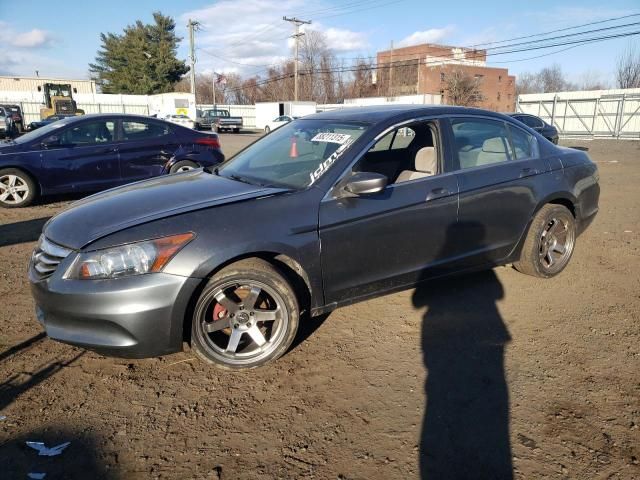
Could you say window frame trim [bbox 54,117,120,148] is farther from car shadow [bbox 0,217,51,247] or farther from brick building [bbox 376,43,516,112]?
brick building [bbox 376,43,516,112]

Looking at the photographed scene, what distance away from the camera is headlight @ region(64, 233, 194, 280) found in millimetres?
2736

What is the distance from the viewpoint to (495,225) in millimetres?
4086

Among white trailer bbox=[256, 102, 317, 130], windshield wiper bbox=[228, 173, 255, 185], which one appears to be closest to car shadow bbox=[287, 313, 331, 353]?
windshield wiper bbox=[228, 173, 255, 185]

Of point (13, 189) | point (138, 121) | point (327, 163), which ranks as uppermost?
point (138, 121)

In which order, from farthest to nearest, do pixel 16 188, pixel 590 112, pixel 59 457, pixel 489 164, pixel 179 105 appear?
pixel 179 105 → pixel 590 112 → pixel 16 188 → pixel 489 164 → pixel 59 457

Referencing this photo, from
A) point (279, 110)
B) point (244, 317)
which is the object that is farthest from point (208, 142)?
point (279, 110)

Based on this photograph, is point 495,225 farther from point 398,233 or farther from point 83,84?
point 83,84

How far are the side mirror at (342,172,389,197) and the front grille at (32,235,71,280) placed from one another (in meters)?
1.81

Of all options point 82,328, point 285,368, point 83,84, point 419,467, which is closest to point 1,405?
point 82,328

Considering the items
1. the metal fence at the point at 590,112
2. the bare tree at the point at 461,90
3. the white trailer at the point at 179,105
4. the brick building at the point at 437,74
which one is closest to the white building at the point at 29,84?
the white trailer at the point at 179,105

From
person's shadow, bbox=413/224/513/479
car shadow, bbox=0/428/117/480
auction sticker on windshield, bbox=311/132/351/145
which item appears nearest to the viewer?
car shadow, bbox=0/428/117/480

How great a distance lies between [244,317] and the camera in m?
3.06

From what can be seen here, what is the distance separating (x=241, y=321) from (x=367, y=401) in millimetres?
930

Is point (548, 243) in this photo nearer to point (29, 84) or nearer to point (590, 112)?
point (590, 112)
